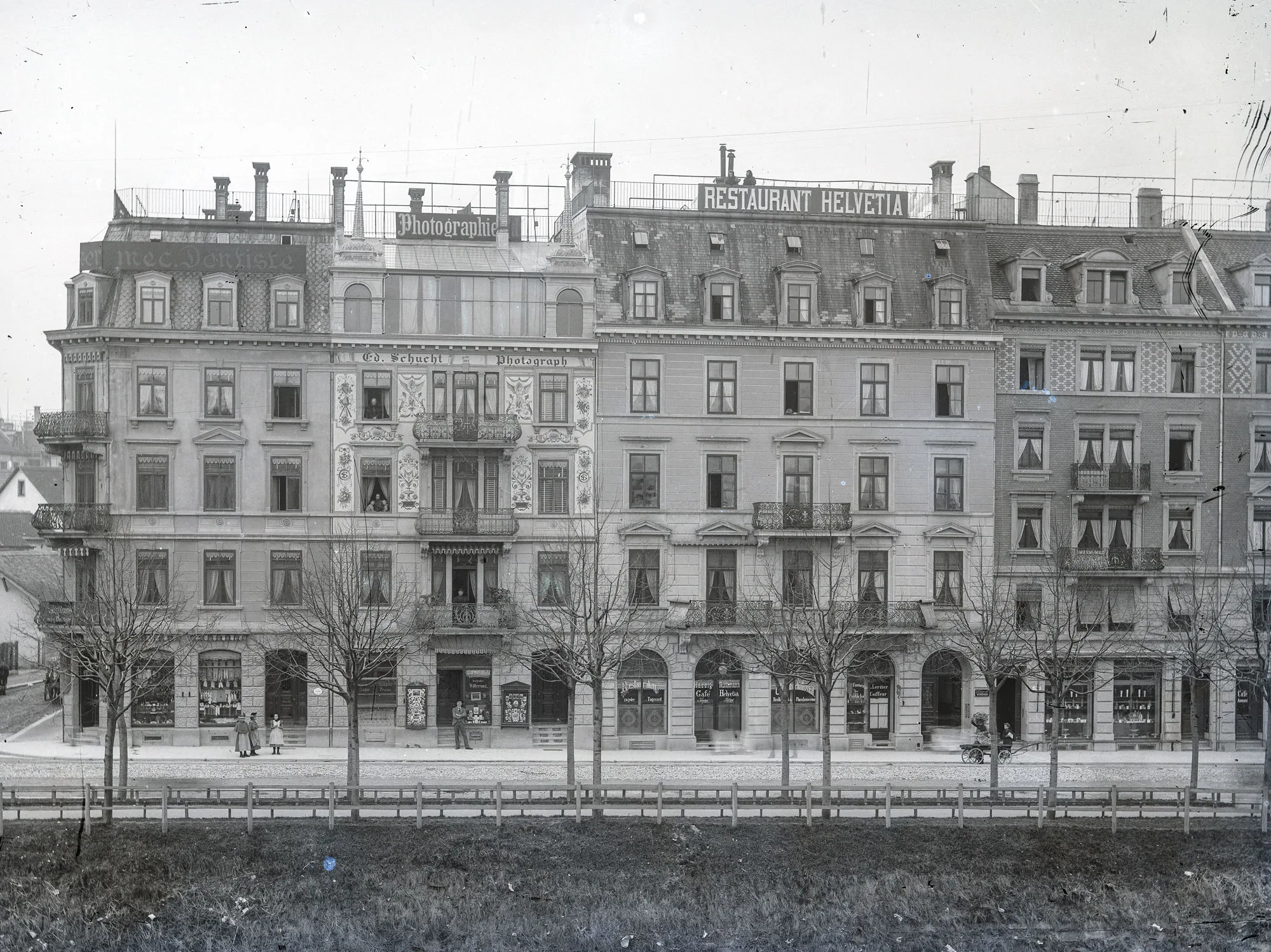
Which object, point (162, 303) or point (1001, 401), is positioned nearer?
point (162, 303)

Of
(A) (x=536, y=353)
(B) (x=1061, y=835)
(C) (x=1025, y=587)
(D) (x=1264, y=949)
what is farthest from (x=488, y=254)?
(D) (x=1264, y=949)

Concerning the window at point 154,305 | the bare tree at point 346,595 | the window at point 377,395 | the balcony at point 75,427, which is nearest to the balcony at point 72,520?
the balcony at point 75,427

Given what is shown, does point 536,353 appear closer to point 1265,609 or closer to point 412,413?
point 412,413

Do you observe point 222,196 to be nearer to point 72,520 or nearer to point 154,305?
point 154,305

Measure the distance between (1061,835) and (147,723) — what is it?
88.3 ft

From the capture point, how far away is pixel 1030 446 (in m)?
42.3

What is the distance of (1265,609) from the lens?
38188 mm

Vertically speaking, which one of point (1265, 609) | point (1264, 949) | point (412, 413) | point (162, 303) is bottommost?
point (1264, 949)

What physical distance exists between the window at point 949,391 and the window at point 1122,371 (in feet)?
16.8

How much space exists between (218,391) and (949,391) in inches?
923

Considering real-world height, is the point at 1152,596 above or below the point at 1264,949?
above

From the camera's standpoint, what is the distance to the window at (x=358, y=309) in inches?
1572

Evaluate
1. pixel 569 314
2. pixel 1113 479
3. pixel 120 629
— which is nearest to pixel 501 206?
pixel 569 314

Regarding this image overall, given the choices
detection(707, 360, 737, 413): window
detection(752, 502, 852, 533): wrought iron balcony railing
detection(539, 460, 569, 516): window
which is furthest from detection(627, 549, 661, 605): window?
detection(707, 360, 737, 413): window
